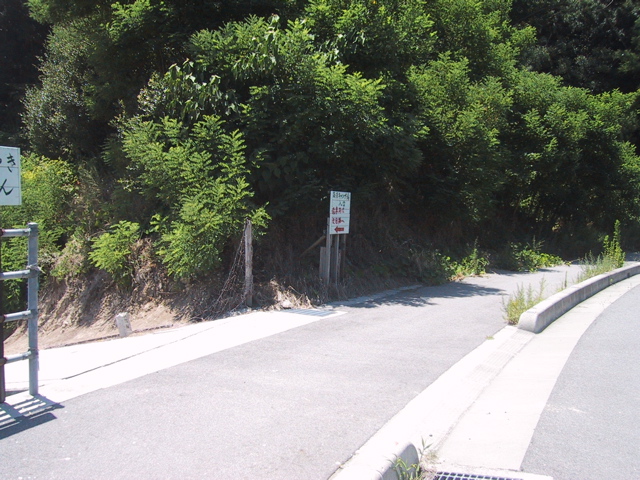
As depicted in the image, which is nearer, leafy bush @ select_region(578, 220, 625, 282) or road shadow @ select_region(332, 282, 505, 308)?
road shadow @ select_region(332, 282, 505, 308)

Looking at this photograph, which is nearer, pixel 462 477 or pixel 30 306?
pixel 462 477

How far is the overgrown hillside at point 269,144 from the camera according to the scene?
1109 cm

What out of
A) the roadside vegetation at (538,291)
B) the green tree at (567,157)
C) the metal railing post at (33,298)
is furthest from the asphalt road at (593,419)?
the green tree at (567,157)

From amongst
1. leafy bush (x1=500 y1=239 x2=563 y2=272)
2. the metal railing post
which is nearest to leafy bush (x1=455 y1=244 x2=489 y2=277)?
leafy bush (x1=500 y1=239 x2=563 y2=272)

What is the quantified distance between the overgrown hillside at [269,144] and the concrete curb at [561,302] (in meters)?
3.23

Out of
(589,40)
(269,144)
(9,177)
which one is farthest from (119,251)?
(589,40)

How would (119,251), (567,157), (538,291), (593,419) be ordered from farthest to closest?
(567,157), (538,291), (119,251), (593,419)

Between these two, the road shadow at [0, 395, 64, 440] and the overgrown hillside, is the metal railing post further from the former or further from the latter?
the overgrown hillside

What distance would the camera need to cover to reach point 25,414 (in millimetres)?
5203

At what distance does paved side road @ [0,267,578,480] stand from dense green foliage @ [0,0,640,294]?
3.57 metres

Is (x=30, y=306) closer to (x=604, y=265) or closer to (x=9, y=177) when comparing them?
(x=9, y=177)

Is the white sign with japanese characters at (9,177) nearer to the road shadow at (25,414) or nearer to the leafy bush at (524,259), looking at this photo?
the road shadow at (25,414)

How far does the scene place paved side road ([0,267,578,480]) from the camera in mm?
4270

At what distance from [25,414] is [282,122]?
7.31 metres
